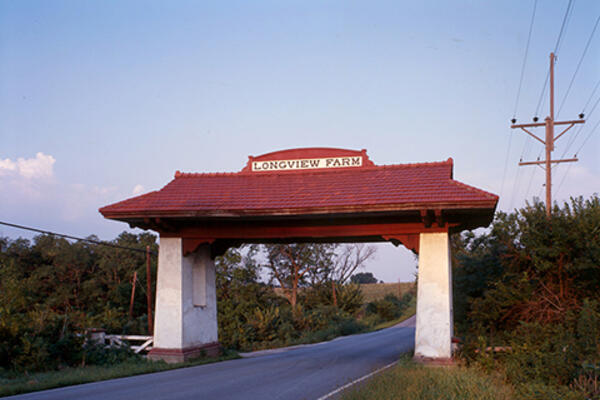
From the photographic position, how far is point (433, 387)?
31.7 feet

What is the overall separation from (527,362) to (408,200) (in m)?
4.72

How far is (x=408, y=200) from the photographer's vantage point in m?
14.2

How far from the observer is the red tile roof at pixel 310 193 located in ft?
46.6

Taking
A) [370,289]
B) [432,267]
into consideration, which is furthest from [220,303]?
[370,289]

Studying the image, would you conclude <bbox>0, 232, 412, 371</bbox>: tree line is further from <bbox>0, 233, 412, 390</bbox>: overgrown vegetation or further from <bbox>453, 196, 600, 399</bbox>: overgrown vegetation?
<bbox>453, 196, 600, 399</bbox>: overgrown vegetation

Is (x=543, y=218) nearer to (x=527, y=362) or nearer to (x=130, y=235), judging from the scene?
(x=527, y=362)

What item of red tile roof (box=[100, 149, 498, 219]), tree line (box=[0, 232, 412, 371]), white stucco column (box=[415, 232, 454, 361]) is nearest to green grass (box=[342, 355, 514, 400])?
white stucco column (box=[415, 232, 454, 361])

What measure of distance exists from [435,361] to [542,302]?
317 cm

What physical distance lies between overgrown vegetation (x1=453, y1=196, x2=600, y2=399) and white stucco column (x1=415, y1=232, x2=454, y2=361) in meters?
0.65

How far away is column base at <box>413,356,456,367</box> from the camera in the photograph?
45.6ft

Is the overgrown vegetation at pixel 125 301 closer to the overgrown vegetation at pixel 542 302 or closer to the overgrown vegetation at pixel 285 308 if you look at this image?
the overgrown vegetation at pixel 285 308

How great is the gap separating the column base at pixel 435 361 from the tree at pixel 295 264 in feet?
102

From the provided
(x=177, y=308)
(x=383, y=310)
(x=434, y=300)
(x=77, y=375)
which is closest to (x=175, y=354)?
(x=177, y=308)

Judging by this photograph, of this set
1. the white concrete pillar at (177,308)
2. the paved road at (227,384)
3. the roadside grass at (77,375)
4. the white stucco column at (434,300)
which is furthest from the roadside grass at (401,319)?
the roadside grass at (77,375)
